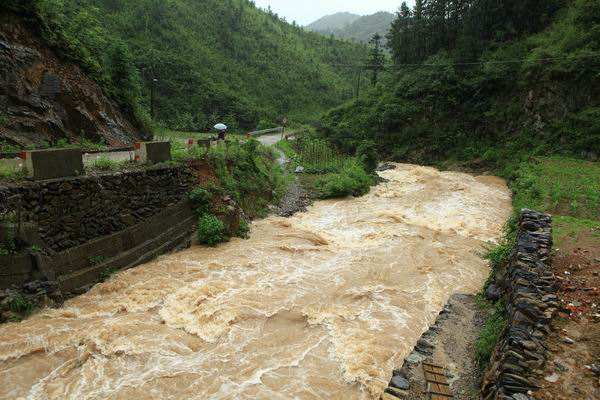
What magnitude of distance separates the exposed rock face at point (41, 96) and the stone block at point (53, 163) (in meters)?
5.38

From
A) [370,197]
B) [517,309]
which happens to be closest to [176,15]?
[370,197]

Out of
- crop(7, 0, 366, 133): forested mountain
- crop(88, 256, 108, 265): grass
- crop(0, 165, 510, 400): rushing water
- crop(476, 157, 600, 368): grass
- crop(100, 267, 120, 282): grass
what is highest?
crop(7, 0, 366, 133): forested mountain

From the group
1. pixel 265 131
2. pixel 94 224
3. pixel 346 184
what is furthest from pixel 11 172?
pixel 265 131

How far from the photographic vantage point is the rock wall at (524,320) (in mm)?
5285

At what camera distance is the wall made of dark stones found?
9539 mm

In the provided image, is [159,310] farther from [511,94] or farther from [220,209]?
[511,94]

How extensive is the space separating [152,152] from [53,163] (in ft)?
12.6

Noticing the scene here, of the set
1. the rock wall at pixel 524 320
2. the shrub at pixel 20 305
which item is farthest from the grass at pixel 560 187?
the shrub at pixel 20 305

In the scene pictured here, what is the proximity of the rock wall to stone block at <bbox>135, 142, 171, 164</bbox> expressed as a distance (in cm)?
1167

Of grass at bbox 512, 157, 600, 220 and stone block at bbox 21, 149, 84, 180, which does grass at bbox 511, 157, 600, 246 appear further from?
stone block at bbox 21, 149, 84, 180

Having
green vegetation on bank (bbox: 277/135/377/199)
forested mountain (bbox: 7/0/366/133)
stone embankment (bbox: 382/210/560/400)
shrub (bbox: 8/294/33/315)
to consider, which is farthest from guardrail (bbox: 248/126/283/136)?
stone embankment (bbox: 382/210/560/400)

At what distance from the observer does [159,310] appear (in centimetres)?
940

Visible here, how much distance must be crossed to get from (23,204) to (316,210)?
13381 millimetres

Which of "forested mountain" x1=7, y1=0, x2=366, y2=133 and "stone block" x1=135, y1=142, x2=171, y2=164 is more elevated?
"forested mountain" x1=7, y1=0, x2=366, y2=133
